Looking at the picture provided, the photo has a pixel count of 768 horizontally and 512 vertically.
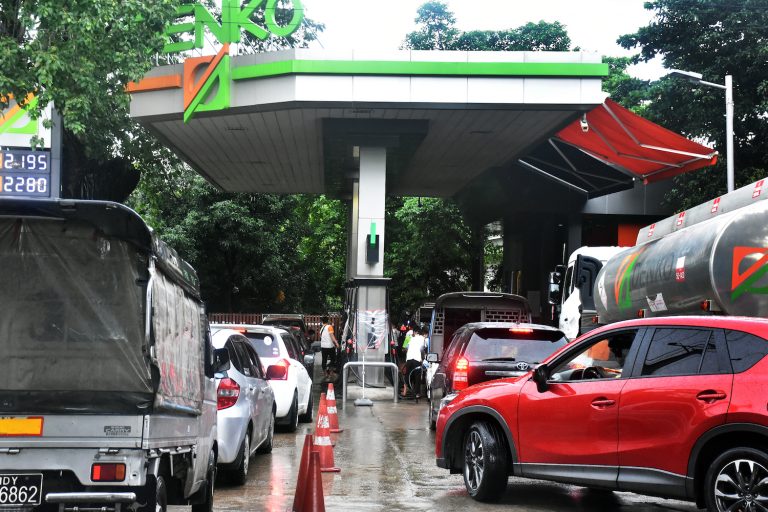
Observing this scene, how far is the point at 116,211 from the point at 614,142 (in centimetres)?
1998

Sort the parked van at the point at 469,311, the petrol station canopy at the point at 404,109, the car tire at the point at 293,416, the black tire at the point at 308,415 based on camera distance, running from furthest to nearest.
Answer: the petrol station canopy at the point at 404,109 → the parked van at the point at 469,311 → the black tire at the point at 308,415 → the car tire at the point at 293,416

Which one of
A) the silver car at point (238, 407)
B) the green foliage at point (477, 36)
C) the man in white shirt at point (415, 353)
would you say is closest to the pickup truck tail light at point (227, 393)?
the silver car at point (238, 407)

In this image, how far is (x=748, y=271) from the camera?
9781mm

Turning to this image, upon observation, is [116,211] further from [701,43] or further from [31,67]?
[701,43]

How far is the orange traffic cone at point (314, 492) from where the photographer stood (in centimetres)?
654

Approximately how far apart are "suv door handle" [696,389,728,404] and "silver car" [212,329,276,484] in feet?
14.9

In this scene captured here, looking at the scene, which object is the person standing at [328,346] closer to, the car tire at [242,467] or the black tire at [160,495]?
the car tire at [242,467]

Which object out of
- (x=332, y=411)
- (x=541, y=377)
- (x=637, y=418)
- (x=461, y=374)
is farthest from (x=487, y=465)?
(x=332, y=411)

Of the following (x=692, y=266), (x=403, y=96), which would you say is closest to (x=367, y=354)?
(x=403, y=96)

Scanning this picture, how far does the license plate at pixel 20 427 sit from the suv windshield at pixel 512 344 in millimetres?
7712

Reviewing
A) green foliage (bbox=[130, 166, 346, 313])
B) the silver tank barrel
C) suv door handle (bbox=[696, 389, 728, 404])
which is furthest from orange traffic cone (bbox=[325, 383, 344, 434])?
green foliage (bbox=[130, 166, 346, 313])

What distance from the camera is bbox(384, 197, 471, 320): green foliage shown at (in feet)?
139

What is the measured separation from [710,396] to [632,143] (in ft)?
57.1

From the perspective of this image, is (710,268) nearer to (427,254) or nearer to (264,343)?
(264,343)
